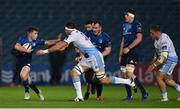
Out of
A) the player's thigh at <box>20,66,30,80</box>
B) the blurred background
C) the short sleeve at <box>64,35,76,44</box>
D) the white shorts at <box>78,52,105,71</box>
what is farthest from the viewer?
the blurred background

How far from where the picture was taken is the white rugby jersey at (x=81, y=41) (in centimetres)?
1426

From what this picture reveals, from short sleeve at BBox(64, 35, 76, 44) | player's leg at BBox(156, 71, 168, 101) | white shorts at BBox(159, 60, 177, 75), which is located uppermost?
short sleeve at BBox(64, 35, 76, 44)

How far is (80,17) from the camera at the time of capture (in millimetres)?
28594

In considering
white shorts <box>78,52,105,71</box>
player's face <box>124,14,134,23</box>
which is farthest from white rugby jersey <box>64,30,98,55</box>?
player's face <box>124,14,134,23</box>

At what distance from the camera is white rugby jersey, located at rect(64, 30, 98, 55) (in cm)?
1426

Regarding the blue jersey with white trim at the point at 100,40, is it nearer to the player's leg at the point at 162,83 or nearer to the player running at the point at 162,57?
the player running at the point at 162,57

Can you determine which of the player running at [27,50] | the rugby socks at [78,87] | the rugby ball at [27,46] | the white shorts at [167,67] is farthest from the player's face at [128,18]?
the rugby ball at [27,46]

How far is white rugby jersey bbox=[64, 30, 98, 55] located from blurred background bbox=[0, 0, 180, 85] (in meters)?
12.1

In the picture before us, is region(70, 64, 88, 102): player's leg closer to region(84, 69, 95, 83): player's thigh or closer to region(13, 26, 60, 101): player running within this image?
region(84, 69, 95, 83): player's thigh

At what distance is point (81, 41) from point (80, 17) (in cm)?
1430

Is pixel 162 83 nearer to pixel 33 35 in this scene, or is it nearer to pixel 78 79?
pixel 78 79

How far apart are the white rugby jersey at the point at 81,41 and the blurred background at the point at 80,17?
12113 mm

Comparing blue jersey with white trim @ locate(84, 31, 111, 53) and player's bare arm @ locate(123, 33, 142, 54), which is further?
blue jersey with white trim @ locate(84, 31, 111, 53)

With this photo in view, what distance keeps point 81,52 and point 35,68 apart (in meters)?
10.5
